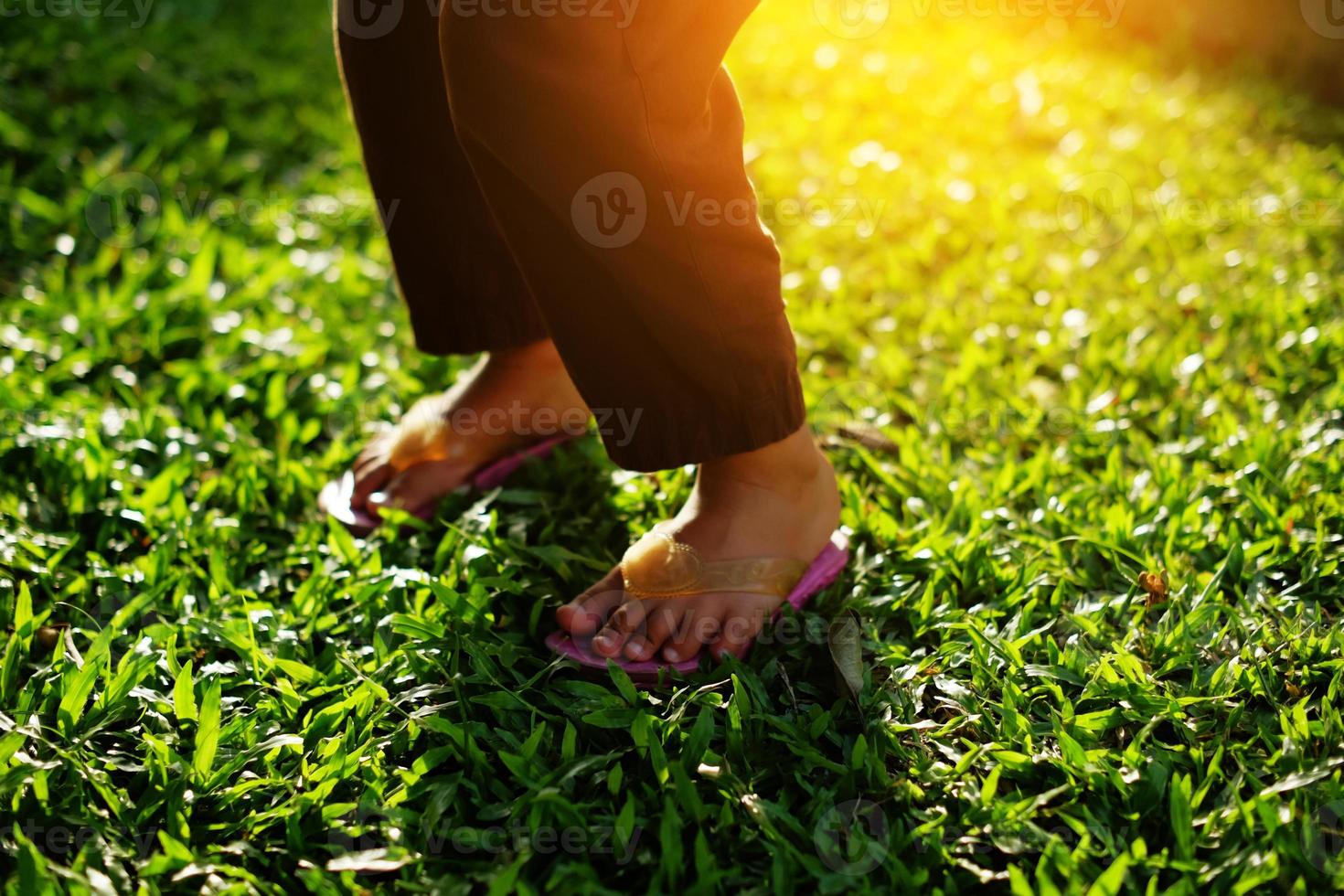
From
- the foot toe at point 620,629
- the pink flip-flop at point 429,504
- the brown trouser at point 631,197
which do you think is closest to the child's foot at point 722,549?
the foot toe at point 620,629

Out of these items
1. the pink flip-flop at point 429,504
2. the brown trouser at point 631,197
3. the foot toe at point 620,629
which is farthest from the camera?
the pink flip-flop at point 429,504

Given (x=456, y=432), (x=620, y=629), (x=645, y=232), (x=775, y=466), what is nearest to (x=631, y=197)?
(x=645, y=232)

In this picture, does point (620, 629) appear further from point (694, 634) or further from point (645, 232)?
point (645, 232)

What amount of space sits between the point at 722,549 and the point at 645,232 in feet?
1.58

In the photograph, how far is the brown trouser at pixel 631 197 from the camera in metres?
1.29

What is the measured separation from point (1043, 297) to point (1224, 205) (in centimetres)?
75

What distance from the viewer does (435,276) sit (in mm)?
1791

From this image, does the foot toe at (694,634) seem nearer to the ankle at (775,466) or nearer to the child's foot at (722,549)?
the child's foot at (722,549)

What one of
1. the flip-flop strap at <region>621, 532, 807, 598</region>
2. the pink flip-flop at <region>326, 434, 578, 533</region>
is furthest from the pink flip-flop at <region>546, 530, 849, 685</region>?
the pink flip-flop at <region>326, 434, 578, 533</region>

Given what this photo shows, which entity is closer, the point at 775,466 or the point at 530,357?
the point at 775,466

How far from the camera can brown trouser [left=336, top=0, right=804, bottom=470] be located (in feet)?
4.22

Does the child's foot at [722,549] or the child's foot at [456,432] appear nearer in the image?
the child's foot at [722,549]

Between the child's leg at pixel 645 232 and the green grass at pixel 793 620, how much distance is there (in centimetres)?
24

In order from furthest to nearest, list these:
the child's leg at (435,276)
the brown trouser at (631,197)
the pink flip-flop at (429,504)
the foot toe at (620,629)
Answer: the pink flip-flop at (429,504) < the child's leg at (435,276) < the foot toe at (620,629) < the brown trouser at (631,197)
